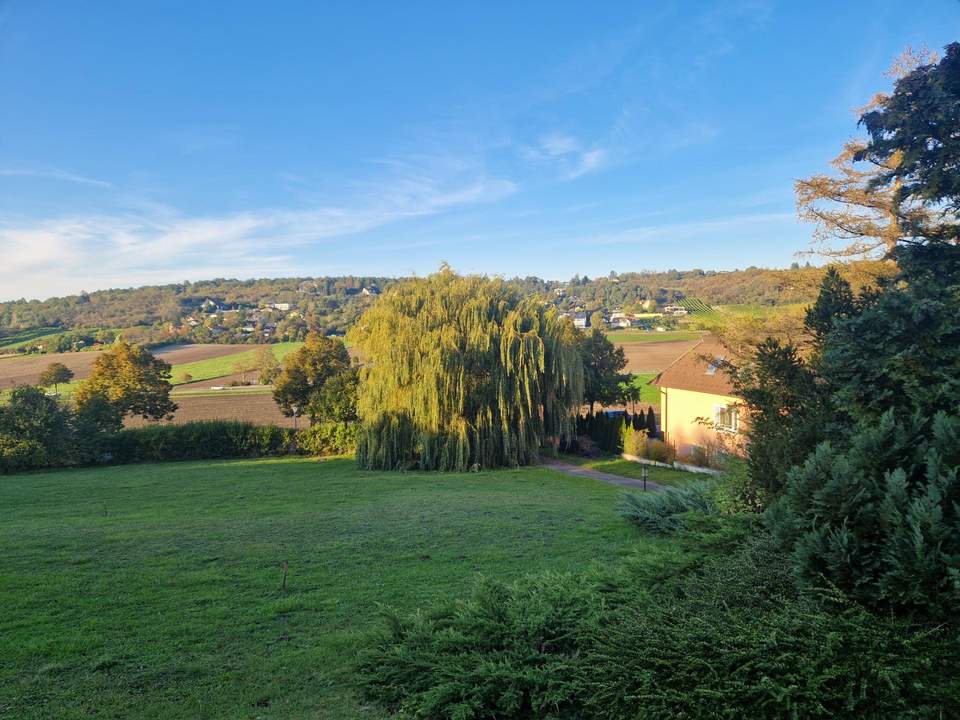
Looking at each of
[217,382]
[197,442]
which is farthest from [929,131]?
[217,382]

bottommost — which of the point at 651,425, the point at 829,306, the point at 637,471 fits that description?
the point at 637,471

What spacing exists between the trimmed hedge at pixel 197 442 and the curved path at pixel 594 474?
12.8m

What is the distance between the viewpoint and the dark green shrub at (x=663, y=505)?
9.40 meters

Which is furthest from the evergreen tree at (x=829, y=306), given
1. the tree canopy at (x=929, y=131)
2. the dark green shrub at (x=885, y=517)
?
the dark green shrub at (x=885, y=517)

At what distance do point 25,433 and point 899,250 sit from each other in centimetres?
2812

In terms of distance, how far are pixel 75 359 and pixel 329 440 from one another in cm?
4040

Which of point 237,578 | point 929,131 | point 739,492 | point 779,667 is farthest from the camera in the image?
point 237,578

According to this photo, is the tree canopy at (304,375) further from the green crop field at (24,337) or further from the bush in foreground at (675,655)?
the green crop field at (24,337)

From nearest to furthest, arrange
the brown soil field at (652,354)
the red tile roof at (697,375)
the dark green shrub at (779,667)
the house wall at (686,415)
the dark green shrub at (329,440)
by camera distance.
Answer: the dark green shrub at (779,667) → the red tile roof at (697,375) → the house wall at (686,415) → the dark green shrub at (329,440) → the brown soil field at (652,354)

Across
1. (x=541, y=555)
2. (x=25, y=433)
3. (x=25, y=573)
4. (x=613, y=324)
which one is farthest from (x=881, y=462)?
(x=613, y=324)

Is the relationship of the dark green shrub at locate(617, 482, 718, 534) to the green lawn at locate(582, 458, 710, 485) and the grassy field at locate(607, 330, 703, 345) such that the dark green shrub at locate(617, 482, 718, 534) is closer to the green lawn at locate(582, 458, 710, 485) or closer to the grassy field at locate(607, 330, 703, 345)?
the green lawn at locate(582, 458, 710, 485)

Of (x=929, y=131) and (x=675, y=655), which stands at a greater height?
(x=929, y=131)

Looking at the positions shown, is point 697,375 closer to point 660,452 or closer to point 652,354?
point 660,452

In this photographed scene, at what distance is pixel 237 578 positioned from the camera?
721 cm
